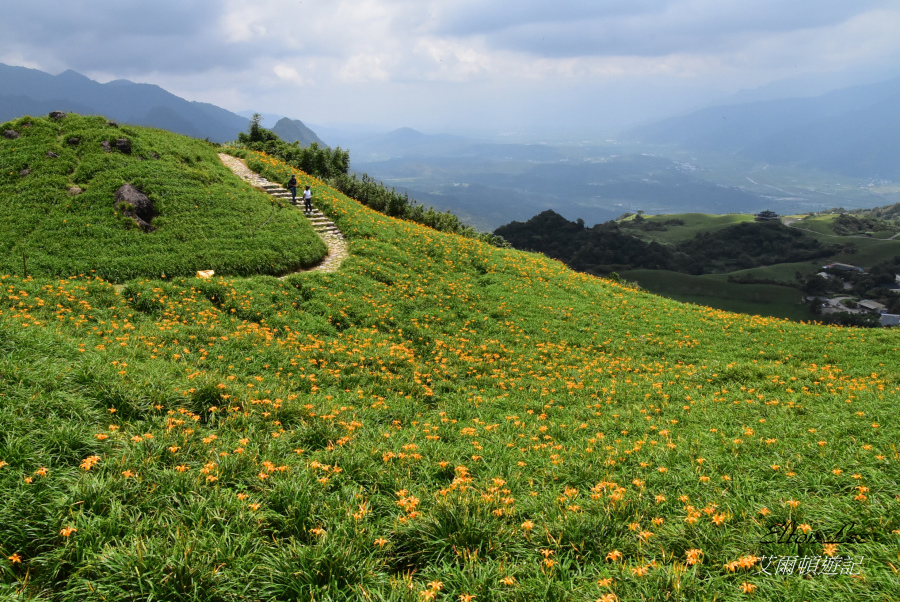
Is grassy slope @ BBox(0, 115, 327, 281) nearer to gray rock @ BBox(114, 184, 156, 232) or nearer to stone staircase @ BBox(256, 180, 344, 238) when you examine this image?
gray rock @ BBox(114, 184, 156, 232)

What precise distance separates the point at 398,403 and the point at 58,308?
10.1 meters

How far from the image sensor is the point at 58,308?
38.2ft

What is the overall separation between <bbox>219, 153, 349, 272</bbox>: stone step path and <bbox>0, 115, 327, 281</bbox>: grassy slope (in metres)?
0.85

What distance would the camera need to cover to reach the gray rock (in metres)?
18.3

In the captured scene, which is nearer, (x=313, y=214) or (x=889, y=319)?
(x=313, y=214)

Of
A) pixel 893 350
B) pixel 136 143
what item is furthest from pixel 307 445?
pixel 136 143

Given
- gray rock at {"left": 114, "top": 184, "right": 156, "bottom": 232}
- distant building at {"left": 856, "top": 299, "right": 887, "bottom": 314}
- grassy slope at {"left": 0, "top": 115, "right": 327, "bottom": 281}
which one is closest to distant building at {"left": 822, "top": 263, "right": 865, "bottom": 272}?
distant building at {"left": 856, "top": 299, "right": 887, "bottom": 314}

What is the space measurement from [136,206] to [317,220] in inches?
346

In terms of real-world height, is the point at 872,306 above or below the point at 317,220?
above

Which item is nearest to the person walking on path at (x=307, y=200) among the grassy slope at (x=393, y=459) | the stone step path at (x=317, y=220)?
the stone step path at (x=317, y=220)

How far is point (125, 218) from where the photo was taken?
59.0 ft

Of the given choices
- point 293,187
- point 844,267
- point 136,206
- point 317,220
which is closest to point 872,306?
point 844,267

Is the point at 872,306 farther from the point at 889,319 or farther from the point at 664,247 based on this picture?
the point at 664,247

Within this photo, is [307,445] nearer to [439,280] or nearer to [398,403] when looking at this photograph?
[398,403]
